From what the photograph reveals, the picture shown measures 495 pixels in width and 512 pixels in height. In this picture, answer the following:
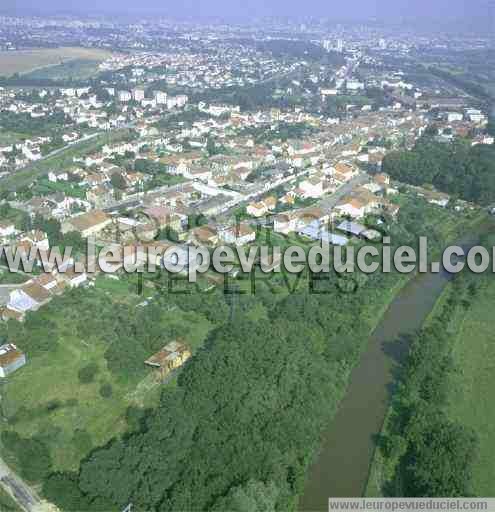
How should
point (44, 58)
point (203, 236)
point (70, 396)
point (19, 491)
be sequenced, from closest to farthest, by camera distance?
1. point (19, 491)
2. point (70, 396)
3. point (203, 236)
4. point (44, 58)

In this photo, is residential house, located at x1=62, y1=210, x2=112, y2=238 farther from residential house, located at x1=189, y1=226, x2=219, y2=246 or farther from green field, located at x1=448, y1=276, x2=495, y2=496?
green field, located at x1=448, y1=276, x2=495, y2=496

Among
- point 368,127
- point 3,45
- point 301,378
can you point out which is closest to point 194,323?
point 301,378

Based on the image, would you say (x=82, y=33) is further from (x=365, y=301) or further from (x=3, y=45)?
(x=365, y=301)

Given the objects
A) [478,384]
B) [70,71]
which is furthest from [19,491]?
[70,71]

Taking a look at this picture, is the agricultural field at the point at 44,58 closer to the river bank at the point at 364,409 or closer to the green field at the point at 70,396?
the green field at the point at 70,396

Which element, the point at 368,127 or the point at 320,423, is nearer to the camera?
the point at 320,423

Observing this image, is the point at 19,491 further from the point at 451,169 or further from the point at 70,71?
the point at 70,71

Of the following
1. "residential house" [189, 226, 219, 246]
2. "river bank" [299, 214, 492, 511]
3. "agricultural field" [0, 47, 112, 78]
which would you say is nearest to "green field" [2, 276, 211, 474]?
"river bank" [299, 214, 492, 511]
